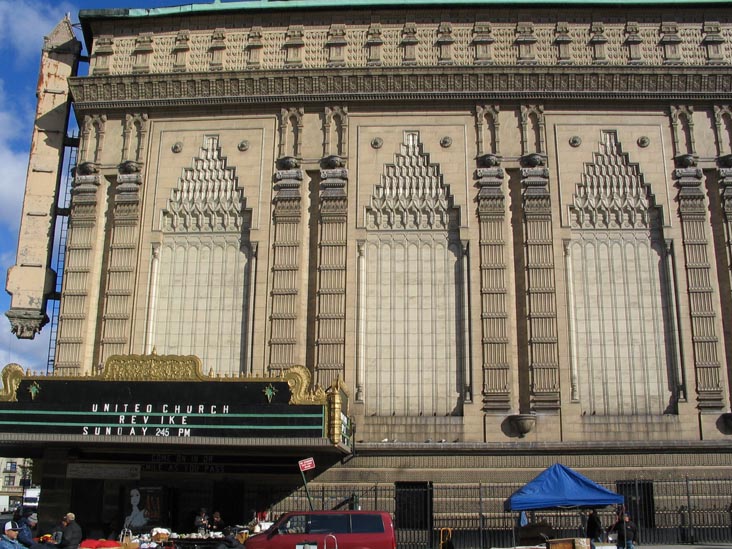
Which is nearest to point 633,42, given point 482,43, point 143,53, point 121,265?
point 482,43

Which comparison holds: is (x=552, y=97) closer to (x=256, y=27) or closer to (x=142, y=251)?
(x=256, y=27)

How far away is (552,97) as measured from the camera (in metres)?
28.8

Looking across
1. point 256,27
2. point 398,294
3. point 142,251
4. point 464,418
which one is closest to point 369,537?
point 464,418

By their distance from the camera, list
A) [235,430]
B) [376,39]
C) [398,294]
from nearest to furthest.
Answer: [235,430], [398,294], [376,39]

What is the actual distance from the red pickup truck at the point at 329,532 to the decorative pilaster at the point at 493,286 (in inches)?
364

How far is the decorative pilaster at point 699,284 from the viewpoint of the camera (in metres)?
25.7

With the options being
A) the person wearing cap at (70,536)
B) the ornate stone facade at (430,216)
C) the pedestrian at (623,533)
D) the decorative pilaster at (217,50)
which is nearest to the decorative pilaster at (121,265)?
the ornate stone facade at (430,216)

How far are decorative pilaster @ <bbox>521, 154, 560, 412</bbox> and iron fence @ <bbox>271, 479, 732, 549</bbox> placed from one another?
3519 mm

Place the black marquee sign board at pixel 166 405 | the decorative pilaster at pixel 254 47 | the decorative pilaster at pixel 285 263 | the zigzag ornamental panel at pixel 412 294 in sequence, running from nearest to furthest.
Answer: the black marquee sign board at pixel 166 405 < the zigzag ornamental panel at pixel 412 294 < the decorative pilaster at pixel 285 263 < the decorative pilaster at pixel 254 47

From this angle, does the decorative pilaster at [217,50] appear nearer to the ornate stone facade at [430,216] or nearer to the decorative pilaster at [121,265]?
the ornate stone facade at [430,216]

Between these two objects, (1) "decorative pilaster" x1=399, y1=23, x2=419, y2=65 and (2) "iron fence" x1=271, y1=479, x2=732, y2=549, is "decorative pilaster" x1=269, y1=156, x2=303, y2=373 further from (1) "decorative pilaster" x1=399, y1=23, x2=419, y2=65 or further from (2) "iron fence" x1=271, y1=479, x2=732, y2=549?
(1) "decorative pilaster" x1=399, y1=23, x2=419, y2=65

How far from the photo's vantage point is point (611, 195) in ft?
92.3

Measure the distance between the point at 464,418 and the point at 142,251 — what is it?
523 inches

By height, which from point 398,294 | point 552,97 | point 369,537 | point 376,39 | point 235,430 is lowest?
point 369,537
